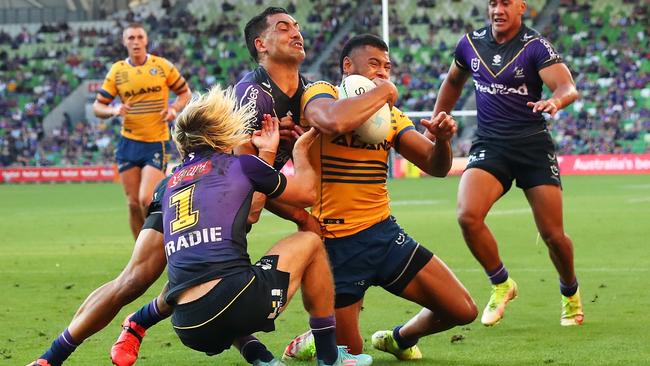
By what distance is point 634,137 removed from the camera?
119ft

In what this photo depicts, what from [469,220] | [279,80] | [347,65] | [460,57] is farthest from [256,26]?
[460,57]

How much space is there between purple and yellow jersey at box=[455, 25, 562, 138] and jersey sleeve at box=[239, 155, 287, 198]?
327 centimetres

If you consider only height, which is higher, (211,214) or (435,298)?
(211,214)

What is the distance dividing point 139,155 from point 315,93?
7424 mm

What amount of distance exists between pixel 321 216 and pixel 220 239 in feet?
4.30

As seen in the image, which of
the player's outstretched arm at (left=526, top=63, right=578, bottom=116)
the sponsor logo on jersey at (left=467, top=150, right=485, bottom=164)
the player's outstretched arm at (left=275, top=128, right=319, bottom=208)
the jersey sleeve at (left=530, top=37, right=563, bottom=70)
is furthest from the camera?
the sponsor logo on jersey at (left=467, top=150, right=485, bottom=164)

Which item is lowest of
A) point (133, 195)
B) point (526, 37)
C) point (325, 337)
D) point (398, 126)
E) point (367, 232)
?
point (133, 195)

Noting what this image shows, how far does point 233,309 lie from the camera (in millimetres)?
5453

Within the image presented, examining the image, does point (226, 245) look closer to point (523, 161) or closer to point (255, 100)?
point (255, 100)

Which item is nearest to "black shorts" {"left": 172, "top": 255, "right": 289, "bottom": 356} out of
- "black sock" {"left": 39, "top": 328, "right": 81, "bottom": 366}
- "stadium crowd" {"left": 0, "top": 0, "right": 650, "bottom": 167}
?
"black sock" {"left": 39, "top": 328, "right": 81, "bottom": 366}

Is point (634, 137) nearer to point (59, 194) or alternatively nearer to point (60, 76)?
point (59, 194)

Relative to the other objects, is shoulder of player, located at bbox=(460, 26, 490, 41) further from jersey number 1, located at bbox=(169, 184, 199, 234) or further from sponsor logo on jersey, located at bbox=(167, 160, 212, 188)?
jersey number 1, located at bbox=(169, 184, 199, 234)

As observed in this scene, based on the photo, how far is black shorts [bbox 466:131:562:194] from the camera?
8.45 metres

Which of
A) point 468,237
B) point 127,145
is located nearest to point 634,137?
point 127,145
